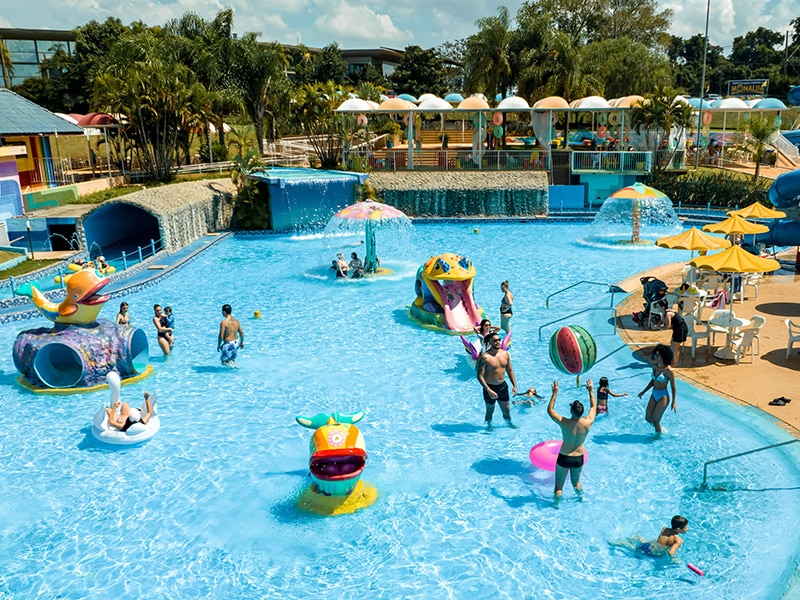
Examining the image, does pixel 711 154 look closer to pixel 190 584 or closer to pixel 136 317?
pixel 136 317

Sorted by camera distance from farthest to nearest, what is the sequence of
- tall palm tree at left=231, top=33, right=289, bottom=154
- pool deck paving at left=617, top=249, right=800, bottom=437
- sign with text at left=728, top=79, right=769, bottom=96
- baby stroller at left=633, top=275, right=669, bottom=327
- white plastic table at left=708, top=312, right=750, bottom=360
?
1. sign with text at left=728, top=79, right=769, bottom=96
2. tall palm tree at left=231, top=33, right=289, bottom=154
3. baby stroller at left=633, top=275, right=669, bottom=327
4. white plastic table at left=708, top=312, right=750, bottom=360
5. pool deck paving at left=617, top=249, right=800, bottom=437

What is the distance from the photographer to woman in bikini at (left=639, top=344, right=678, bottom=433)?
9.98 metres

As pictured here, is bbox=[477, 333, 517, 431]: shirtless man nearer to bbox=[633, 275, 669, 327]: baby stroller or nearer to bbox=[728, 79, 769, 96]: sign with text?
bbox=[633, 275, 669, 327]: baby stroller

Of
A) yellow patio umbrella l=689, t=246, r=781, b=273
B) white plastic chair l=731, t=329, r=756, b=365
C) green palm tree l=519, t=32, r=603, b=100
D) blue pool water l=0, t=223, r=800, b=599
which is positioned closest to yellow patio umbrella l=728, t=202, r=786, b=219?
yellow patio umbrella l=689, t=246, r=781, b=273

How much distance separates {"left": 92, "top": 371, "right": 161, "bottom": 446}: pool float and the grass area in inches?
465

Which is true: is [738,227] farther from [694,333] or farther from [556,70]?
[556,70]

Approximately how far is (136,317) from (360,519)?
11.2 metres

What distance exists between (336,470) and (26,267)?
56.9 feet

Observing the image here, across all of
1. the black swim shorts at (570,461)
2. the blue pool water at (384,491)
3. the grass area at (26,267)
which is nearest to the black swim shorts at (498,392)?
the blue pool water at (384,491)

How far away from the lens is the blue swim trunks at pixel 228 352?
13594 millimetres

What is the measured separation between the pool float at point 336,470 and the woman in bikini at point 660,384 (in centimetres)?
464

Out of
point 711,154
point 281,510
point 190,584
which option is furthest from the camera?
point 711,154

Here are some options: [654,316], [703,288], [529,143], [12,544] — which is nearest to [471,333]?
[654,316]

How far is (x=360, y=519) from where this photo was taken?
8.58 m
